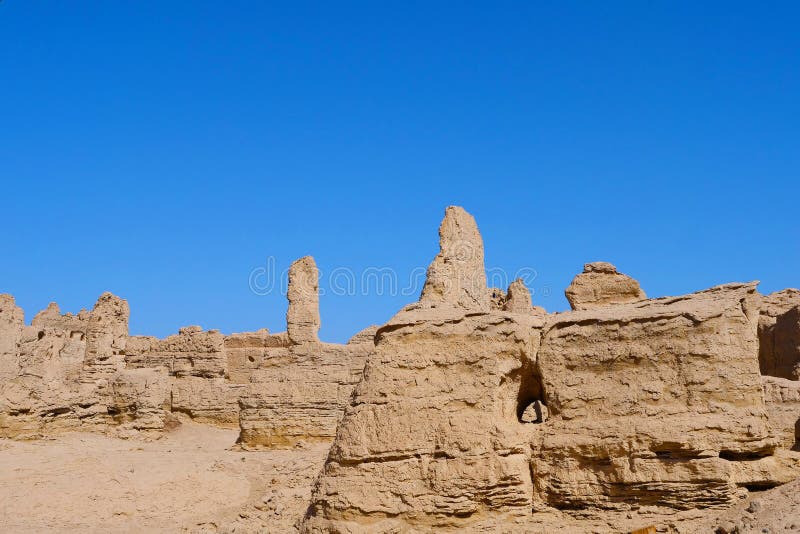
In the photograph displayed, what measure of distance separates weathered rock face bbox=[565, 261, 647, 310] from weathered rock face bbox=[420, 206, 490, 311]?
1.90 metres

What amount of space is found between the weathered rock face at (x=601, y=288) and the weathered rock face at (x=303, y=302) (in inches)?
405

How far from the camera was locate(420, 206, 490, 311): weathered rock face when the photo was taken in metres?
12.1

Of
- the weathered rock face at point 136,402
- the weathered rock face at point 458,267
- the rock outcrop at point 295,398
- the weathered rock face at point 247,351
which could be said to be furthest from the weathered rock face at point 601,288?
the weathered rock face at point 136,402

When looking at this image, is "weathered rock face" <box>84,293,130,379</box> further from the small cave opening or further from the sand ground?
the small cave opening

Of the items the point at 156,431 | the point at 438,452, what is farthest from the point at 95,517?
the point at 438,452

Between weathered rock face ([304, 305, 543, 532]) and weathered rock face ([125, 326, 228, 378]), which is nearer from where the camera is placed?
weathered rock face ([304, 305, 543, 532])

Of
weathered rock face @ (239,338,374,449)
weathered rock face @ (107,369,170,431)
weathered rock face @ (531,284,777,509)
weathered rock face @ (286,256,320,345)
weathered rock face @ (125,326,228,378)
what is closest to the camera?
weathered rock face @ (531,284,777,509)

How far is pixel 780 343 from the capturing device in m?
12.9

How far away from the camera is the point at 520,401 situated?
921cm

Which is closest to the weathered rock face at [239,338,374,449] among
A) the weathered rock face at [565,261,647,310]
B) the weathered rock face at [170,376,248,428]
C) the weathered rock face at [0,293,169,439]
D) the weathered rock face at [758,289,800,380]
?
the weathered rock face at [170,376,248,428]

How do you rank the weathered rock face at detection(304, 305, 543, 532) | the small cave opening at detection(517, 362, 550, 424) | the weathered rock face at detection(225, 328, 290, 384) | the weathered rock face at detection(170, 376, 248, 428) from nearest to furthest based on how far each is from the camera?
the weathered rock face at detection(304, 305, 543, 532) → the small cave opening at detection(517, 362, 550, 424) → the weathered rock face at detection(170, 376, 248, 428) → the weathered rock face at detection(225, 328, 290, 384)

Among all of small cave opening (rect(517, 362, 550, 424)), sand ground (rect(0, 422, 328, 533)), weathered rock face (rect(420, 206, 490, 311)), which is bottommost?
sand ground (rect(0, 422, 328, 533))

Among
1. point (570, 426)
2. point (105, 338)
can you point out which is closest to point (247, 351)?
point (105, 338)

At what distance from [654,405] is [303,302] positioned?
1328 centimetres
